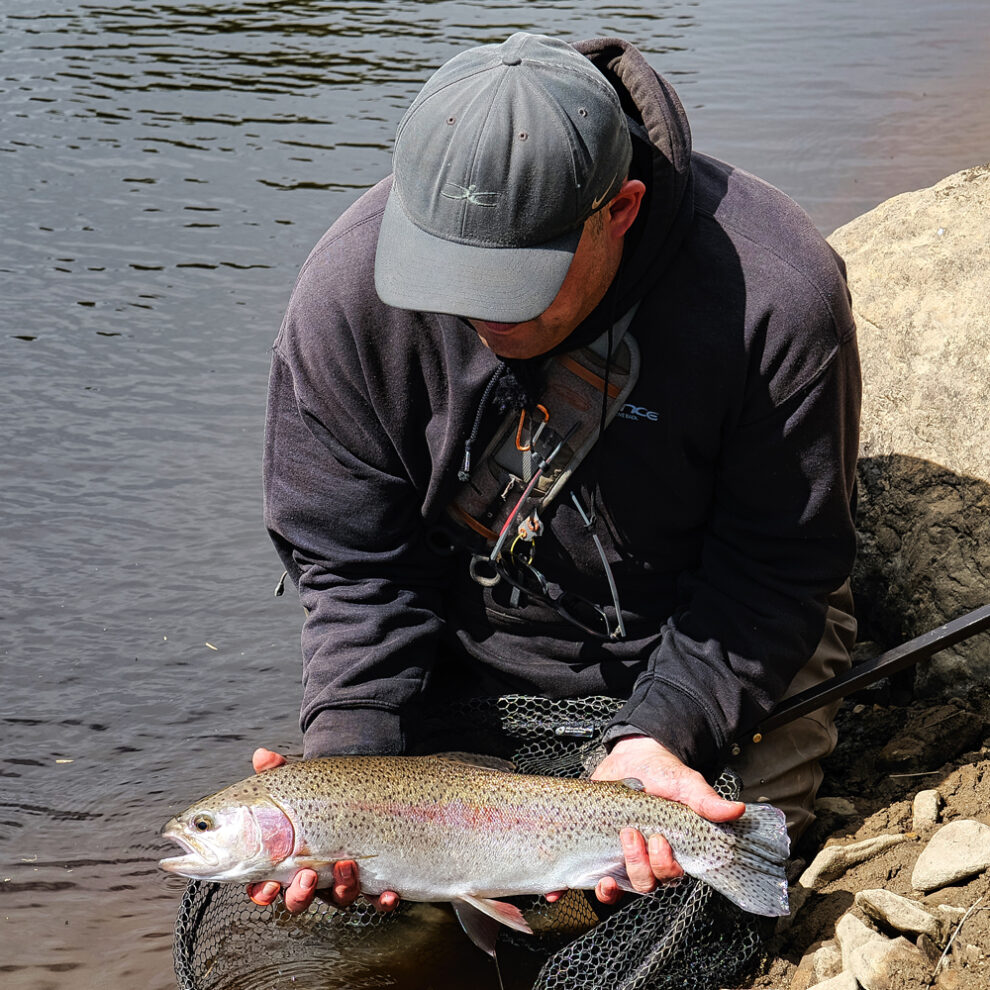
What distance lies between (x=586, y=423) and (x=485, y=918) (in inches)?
54.4

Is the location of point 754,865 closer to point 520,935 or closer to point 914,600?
point 520,935

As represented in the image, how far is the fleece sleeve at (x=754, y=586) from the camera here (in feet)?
11.8

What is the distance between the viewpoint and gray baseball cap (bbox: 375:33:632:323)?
2.99 m

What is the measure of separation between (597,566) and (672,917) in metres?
1.01

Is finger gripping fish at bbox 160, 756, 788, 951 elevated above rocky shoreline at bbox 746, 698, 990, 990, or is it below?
above

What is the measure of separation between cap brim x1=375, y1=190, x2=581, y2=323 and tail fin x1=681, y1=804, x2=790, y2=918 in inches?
57.6

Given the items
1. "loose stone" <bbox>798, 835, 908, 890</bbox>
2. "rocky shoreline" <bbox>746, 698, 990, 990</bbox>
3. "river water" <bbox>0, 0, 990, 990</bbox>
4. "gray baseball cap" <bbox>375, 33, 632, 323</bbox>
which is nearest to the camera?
"gray baseball cap" <bbox>375, 33, 632, 323</bbox>

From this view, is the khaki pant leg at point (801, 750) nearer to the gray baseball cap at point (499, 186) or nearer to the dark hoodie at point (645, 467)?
the dark hoodie at point (645, 467)

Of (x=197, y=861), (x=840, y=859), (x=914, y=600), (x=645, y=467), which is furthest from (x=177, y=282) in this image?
(x=840, y=859)

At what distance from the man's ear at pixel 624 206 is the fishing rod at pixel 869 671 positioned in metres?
1.58

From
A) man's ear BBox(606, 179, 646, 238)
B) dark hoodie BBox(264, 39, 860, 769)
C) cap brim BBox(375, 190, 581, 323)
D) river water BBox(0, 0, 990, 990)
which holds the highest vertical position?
man's ear BBox(606, 179, 646, 238)

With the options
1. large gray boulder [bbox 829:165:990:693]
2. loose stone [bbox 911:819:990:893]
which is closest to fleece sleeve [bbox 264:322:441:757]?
loose stone [bbox 911:819:990:893]

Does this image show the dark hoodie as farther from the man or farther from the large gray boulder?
the large gray boulder

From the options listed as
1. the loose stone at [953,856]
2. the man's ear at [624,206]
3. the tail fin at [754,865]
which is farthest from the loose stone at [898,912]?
the man's ear at [624,206]
